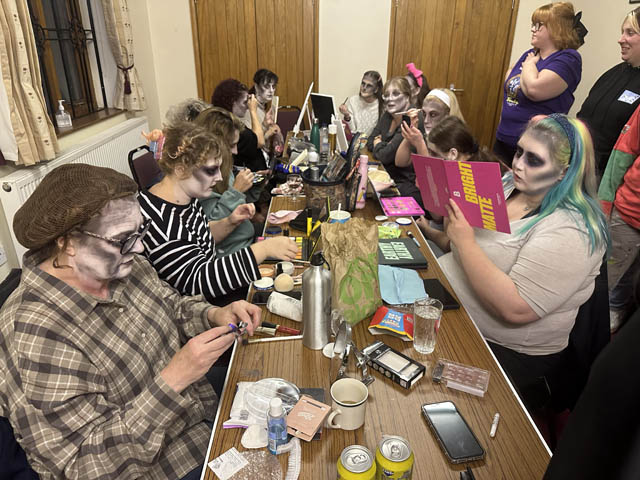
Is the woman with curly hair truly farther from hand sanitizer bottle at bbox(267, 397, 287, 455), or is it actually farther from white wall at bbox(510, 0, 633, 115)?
white wall at bbox(510, 0, 633, 115)

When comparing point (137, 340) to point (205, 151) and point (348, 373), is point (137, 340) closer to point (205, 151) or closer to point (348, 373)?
point (348, 373)

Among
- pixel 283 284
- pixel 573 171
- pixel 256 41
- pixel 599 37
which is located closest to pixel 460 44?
pixel 599 37

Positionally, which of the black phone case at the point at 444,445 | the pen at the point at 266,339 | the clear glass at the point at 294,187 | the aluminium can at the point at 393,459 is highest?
the aluminium can at the point at 393,459

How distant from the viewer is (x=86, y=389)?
93cm

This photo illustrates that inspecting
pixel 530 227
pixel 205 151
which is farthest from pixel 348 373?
pixel 205 151

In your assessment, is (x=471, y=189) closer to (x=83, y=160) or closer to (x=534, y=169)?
(x=534, y=169)

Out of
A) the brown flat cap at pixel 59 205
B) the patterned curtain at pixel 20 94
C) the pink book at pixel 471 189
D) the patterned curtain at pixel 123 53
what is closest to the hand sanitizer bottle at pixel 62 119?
the patterned curtain at pixel 20 94

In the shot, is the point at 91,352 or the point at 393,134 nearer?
the point at 91,352

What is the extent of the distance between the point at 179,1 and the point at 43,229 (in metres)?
4.85

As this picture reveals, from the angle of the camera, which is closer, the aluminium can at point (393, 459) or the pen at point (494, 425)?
the aluminium can at point (393, 459)

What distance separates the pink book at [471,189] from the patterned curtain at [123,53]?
12.5 ft

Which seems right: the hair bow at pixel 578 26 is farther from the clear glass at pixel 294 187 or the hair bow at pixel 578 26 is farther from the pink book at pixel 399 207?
the clear glass at pixel 294 187

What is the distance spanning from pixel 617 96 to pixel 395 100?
5.05ft

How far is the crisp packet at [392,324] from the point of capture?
1.26m
